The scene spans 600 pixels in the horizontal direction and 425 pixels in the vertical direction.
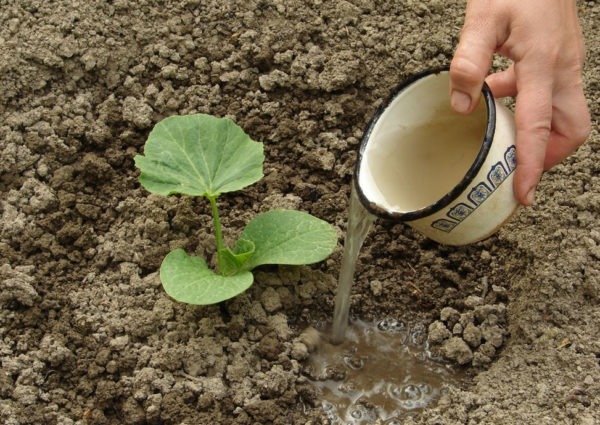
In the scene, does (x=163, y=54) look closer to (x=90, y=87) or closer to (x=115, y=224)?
(x=90, y=87)

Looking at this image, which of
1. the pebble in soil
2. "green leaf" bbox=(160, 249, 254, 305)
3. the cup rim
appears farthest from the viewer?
the pebble in soil

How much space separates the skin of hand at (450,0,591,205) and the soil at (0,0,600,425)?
0.51 m

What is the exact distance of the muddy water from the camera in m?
2.05

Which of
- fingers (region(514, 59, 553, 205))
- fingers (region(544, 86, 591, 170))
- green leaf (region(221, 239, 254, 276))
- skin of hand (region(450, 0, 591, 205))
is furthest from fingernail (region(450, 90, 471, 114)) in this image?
green leaf (region(221, 239, 254, 276))

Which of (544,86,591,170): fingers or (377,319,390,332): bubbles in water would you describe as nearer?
(544,86,591,170): fingers

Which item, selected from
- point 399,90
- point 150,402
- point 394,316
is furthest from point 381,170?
point 150,402

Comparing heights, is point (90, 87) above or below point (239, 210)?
above

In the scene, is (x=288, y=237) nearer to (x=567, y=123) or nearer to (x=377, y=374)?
(x=377, y=374)

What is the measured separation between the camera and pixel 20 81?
248cm

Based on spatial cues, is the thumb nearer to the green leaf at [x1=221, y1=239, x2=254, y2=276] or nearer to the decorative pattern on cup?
the decorative pattern on cup

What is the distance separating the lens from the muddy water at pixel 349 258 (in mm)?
2053

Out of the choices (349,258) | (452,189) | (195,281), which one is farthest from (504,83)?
(195,281)

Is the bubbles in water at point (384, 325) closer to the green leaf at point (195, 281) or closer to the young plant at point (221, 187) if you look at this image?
the young plant at point (221, 187)

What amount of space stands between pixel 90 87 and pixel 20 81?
0.21 metres
